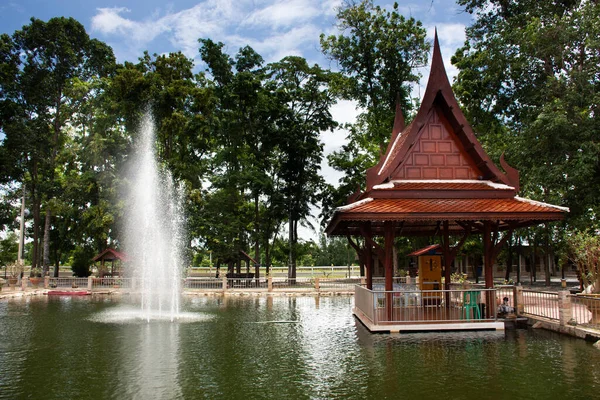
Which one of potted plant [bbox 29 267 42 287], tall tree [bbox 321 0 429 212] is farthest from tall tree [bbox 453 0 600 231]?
potted plant [bbox 29 267 42 287]

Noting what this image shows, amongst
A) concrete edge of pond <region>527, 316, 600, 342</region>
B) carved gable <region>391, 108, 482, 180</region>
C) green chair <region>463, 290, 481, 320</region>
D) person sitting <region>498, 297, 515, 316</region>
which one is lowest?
concrete edge of pond <region>527, 316, 600, 342</region>

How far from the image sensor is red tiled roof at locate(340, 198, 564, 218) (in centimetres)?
1490

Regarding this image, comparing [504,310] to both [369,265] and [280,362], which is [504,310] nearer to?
[369,265]

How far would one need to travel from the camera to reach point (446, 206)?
50.7ft

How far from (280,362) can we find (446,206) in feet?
24.6

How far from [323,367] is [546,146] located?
20526 mm

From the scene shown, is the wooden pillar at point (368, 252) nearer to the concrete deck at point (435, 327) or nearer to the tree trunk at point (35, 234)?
the concrete deck at point (435, 327)

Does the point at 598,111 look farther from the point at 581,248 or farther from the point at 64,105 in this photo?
the point at 64,105

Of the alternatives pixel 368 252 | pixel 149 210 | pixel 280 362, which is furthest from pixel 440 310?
pixel 149 210

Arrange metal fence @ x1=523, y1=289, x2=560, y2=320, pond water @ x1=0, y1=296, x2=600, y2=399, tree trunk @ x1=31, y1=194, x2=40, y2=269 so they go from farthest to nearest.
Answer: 1. tree trunk @ x1=31, y1=194, x2=40, y2=269
2. metal fence @ x1=523, y1=289, x2=560, y2=320
3. pond water @ x1=0, y1=296, x2=600, y2=399

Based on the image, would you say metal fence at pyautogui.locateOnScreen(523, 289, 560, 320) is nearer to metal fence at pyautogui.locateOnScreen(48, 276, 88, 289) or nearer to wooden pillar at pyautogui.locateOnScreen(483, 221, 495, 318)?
wooden pillar at pyautogui.locateOnScreen(483, 221, 495, 318)

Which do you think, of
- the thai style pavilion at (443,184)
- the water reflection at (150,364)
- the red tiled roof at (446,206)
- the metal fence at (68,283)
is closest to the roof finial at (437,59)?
the thai style pavilion at (443,184)

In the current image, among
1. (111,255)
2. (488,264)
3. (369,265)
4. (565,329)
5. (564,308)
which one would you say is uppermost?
(111,255)

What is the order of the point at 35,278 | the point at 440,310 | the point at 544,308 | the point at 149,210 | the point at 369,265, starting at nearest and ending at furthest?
the point at 440,310 < the point at 544,308 < the point at 369,265 < the point at 35,278 < the point at 149,210
